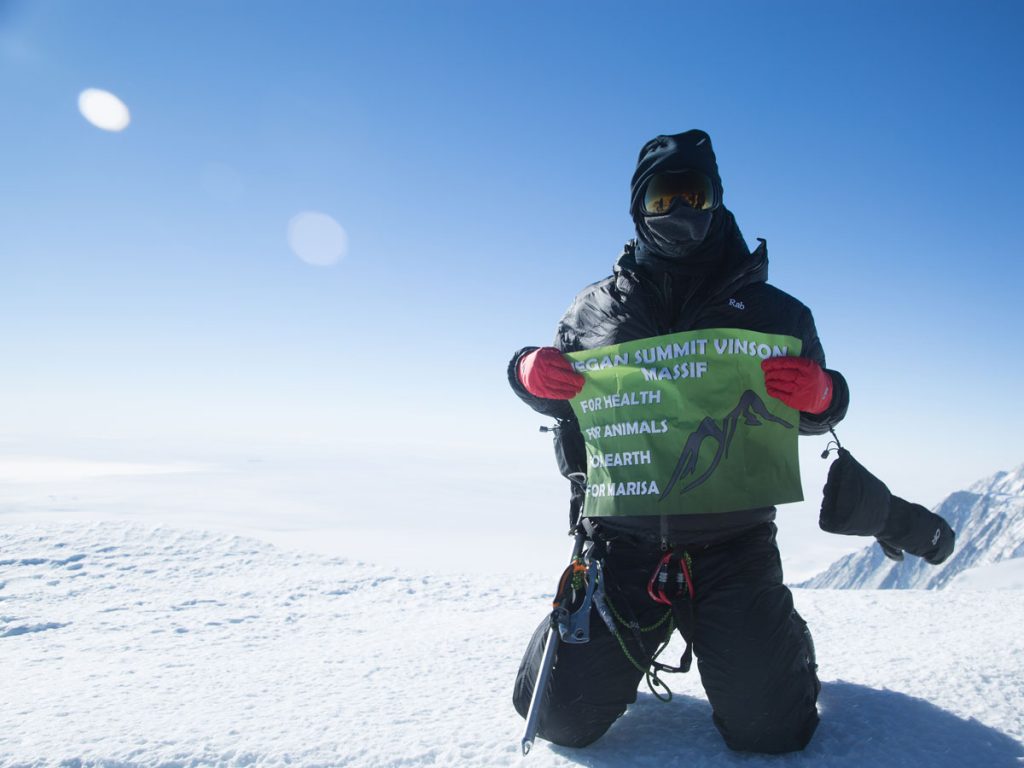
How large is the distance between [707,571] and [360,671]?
2.00 metres

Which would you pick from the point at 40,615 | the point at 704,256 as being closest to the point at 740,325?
the point at 704,256

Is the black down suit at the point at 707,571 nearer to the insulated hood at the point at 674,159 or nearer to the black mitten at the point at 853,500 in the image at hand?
the insulated hood at the point at 674,159

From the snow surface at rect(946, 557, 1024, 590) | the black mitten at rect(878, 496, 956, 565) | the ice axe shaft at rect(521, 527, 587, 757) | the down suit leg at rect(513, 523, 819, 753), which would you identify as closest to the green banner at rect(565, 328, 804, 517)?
the down suit leg at rect(513, 523, 819, 753)

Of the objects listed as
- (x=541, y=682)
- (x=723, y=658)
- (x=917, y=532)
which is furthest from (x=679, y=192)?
(x=541, y=682)

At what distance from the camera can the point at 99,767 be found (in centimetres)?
200

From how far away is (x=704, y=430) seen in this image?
9.02 ft

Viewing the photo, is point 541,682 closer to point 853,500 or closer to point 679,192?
point 853,500

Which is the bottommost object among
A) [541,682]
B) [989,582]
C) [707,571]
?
[989,582]

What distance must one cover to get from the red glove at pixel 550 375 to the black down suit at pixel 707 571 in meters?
0.23

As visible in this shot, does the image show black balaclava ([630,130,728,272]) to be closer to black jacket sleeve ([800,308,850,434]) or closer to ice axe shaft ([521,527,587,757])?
black jacket sleeve ([800,308,850,434])

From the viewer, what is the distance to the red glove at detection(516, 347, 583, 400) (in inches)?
120

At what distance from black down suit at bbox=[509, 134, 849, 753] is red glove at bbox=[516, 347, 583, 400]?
23 centimetres

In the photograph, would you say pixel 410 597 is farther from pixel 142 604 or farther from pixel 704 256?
pixel 704 256

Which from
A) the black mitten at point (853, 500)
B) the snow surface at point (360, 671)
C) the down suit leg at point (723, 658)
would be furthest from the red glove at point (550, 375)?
the snow surface at point (360, 671)
